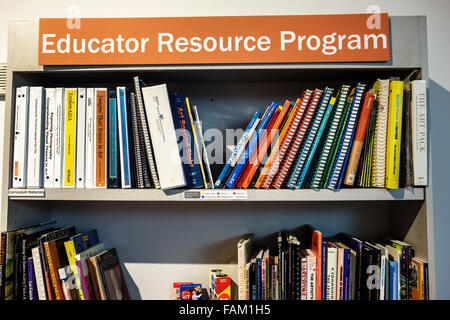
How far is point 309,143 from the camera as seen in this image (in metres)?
1.02

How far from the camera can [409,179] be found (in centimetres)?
98

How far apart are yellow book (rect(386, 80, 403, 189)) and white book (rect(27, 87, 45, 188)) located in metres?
1.02

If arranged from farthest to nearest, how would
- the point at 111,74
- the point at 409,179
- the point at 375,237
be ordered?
the point at 375,237 < the point at 111,74 < the point at 409,179

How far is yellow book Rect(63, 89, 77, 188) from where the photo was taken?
1032mm

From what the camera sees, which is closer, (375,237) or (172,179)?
(172,179)

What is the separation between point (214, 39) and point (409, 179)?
69 centimetres

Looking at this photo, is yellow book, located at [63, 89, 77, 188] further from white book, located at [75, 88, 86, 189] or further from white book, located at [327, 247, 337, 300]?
white book, located at [327, 247, 337, 300]

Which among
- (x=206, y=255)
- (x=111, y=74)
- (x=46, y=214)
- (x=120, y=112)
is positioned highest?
(x=111, y=74)

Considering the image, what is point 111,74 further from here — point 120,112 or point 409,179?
point 409,179

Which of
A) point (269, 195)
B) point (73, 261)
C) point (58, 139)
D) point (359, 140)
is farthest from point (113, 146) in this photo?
point (359, 140)

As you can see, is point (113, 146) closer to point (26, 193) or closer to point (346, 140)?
point (26, 193)

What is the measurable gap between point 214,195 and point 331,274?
0.42 m

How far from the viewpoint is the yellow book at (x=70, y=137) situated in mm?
1032
